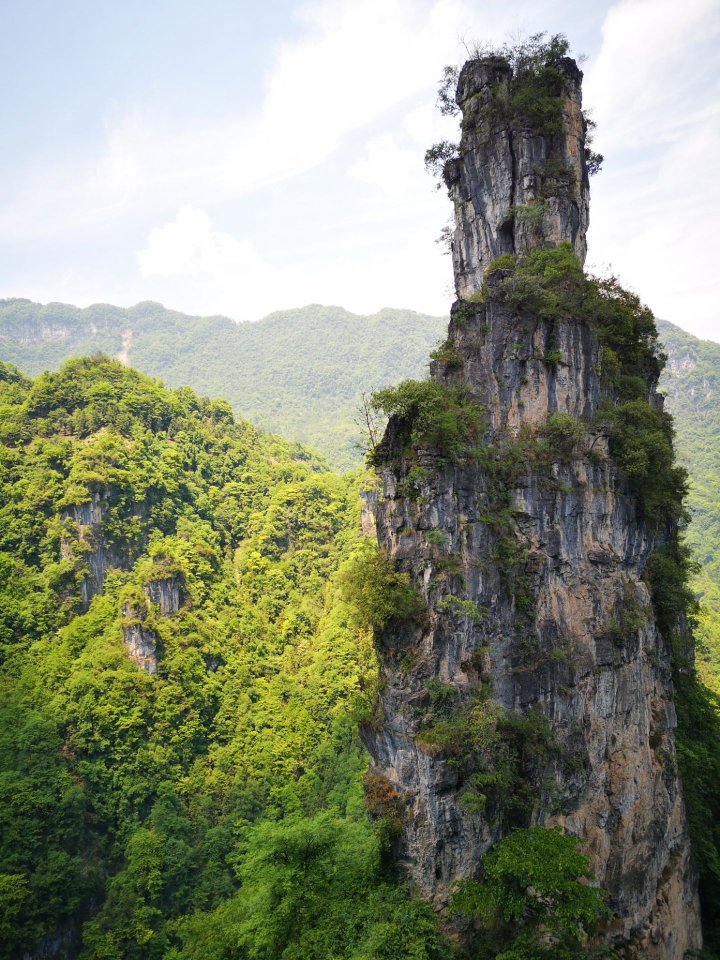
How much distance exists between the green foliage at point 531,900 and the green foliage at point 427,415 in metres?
8.49

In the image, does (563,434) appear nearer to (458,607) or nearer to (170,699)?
(458,607)

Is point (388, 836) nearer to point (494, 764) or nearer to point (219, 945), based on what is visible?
point (494, 764)

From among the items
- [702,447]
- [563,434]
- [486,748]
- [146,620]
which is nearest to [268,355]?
[702,447]

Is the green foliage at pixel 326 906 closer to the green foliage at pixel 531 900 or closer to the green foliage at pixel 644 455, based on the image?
the green foliage at pixel 531 900

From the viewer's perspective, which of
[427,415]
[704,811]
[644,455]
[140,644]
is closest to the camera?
[427,415]

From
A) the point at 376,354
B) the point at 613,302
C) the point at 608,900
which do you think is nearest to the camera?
the point at 608,900

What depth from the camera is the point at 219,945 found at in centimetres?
1408

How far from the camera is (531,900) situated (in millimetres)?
11062

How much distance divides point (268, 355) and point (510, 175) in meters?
166

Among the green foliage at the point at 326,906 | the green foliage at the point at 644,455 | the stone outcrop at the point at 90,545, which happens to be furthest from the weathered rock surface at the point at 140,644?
the green foliage at the point at 644,455

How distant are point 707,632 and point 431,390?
4028 cm

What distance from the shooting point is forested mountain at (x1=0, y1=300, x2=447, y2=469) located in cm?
14550

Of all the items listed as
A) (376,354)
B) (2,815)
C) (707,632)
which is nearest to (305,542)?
(2,815)

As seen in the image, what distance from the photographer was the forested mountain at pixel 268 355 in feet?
477
